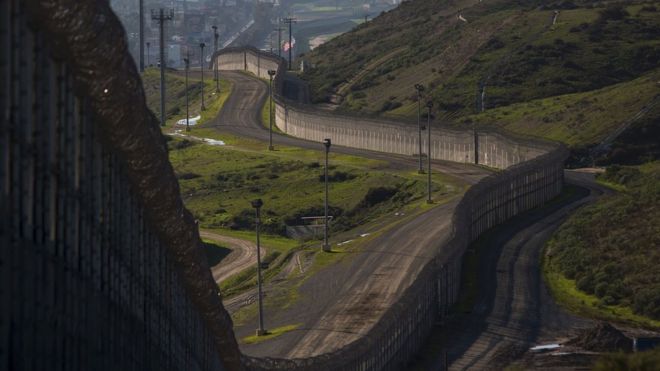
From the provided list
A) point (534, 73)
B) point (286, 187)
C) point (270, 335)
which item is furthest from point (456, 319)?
point (534, 73)

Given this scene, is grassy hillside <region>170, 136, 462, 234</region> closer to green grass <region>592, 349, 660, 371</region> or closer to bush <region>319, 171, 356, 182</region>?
bush <region>319, 171, 356, 182</region>

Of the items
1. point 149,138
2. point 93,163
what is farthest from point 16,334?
point 149,138

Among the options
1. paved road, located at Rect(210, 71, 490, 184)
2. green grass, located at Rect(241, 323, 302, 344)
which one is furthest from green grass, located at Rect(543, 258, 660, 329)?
paved road, located at Rect(210, 71, 490, 184)

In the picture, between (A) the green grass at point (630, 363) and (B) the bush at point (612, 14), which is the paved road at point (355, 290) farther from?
(B) the bush at point (612, 14)

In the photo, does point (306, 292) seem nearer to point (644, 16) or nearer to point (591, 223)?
point (591, 223)

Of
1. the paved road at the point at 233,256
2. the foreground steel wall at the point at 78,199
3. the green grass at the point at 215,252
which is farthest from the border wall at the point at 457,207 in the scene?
the green grass at the point at 215,252
